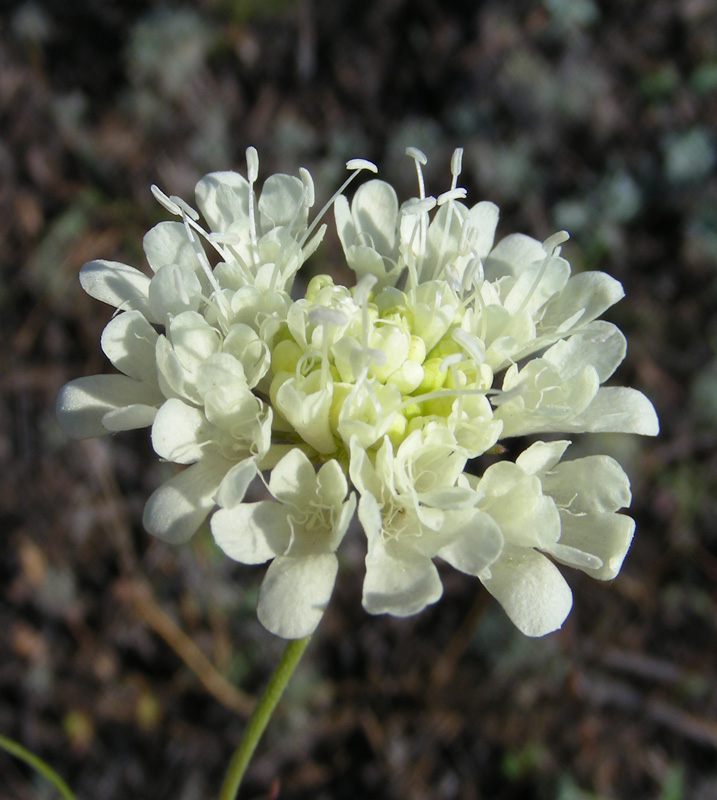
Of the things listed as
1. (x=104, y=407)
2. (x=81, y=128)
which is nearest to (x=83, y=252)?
(x=81, y=128)

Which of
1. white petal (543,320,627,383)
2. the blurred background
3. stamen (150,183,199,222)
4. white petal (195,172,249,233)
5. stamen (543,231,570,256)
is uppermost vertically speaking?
stamen (543,231,570,256)

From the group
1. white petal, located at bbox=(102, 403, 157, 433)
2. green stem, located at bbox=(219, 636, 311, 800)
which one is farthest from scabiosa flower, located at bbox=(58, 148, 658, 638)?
green stem, located at bbox=(219, 636, 311, 800)

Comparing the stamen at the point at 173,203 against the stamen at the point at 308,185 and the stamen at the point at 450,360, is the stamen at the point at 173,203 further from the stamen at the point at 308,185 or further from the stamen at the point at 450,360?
the stamen at the point at 450,360

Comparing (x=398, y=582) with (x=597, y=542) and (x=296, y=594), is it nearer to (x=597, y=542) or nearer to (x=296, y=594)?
(x=296, y=594)

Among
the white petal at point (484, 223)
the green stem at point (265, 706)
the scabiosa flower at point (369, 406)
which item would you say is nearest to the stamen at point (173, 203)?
the scabiosa flower at point (369, 406)

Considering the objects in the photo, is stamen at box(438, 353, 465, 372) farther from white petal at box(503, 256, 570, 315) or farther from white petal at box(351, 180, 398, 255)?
white petal at box(351, 180, 398, 255)

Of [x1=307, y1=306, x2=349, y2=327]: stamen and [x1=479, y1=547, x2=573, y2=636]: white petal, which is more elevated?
[x1=307, y1=306, x2=349, y2=327]: stamen
